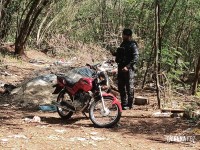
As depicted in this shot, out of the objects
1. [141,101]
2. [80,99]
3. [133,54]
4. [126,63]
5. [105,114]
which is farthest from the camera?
[141,101]

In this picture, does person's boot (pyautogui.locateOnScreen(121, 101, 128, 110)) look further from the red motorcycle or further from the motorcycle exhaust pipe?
the motorcycle exhaust pipe

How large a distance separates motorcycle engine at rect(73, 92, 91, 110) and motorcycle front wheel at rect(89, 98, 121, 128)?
239 mm

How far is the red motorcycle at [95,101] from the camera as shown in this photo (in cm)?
738

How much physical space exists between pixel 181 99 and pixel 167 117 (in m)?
2.55

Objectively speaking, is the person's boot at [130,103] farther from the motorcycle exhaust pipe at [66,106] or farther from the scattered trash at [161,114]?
the motorcycle exhaust pipe at [66,106]

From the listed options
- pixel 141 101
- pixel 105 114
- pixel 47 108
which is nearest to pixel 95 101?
pixel 105 114

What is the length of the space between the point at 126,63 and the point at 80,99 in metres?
1.76

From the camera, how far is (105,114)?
7402 mm

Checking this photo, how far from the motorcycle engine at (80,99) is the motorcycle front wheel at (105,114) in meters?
0.24

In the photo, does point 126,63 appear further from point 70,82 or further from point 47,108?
point 47,108

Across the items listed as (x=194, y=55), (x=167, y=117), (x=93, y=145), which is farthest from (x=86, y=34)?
(x=93, y=145)

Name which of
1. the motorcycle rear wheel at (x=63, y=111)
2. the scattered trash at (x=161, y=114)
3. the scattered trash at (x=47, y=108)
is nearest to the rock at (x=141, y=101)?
the scattered trash at (x=161, y=114)

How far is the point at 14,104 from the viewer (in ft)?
32.0

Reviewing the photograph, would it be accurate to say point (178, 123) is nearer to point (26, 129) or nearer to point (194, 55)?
point (26, 129)
